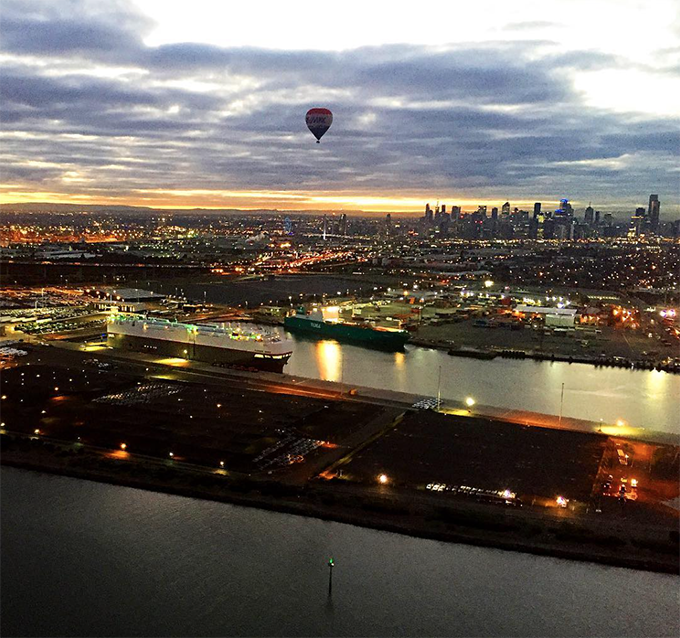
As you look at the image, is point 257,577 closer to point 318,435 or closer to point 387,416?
point 318,435

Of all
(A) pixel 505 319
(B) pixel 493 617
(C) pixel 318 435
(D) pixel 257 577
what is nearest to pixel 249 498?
(D) pixel 257 577

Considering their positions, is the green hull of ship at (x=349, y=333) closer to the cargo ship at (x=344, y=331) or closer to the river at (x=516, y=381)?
the cargo ship at (x=344, y=331)

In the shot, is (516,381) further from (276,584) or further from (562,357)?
(276,584)

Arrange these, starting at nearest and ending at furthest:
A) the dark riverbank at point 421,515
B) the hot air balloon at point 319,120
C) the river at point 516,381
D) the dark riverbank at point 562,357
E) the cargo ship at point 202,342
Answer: the dark riverbank at point 421,515 → the river at point 516,381 → the cargo ship at point 202,342 → the dark riverbank at point 562,357 → the hot air balloon at point 319,120

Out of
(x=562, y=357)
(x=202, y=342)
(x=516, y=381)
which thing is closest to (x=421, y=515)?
(x=516, y=381)

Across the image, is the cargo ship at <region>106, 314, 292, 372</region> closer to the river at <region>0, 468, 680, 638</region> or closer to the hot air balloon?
the hot air balloon

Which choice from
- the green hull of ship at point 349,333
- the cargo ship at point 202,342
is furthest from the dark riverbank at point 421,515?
the green hull of ship at point 349,333

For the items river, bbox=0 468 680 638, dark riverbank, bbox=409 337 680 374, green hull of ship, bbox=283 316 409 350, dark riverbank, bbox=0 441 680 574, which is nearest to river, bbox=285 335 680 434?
dark riverbank, bbox=409 337 680 374
